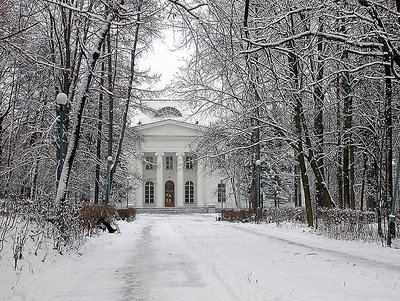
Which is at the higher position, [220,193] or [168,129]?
[168,129]

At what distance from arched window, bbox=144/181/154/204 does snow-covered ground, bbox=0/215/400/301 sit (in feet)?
163

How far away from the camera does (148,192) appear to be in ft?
201

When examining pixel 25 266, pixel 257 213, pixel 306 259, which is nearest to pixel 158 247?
pixel 306 259

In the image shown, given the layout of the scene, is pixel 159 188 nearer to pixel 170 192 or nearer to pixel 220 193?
pixel 170 192

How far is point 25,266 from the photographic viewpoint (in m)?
Result: 7.36

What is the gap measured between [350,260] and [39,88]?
1746 cm

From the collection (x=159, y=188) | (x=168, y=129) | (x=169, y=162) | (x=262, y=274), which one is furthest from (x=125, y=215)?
(x=169, y=162)

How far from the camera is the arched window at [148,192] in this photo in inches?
2402

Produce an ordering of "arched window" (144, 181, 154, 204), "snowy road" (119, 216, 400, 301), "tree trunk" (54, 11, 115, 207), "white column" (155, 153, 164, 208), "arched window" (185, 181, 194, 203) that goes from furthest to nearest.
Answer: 1. "arched window" (185, 181, 194, 203)
2. "arched window" (144, 181, 154, 204)
3. "white column" (155, 153, 164, 208)
4. "tree trunk" (54, 11, 115, 207)
5. "snowy road" (119, 216, 400, 301)

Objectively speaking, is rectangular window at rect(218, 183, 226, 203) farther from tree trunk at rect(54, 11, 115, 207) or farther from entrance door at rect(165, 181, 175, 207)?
tree trunk at rect(54, 11, 115, 207)

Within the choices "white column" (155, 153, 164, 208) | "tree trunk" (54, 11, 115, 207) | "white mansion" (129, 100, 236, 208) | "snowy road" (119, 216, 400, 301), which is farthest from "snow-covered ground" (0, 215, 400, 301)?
"white mansion" (129, 100, 236, 208)

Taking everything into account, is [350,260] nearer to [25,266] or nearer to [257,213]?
[25,266]

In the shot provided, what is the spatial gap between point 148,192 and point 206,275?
54379mm

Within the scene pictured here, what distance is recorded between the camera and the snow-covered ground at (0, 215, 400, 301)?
19.4ft
